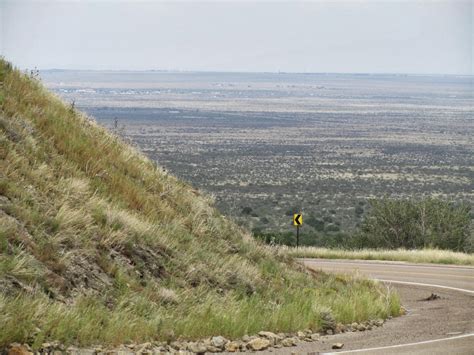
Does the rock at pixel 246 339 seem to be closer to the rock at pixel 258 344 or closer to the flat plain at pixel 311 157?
the rock at pixel 258 344

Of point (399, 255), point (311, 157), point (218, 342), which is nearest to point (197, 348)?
point (218, 342)

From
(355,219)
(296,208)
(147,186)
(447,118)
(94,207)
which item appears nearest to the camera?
(94,207)

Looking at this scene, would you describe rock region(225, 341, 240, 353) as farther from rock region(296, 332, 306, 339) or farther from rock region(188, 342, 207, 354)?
rock region(296, 332, 306, 339)

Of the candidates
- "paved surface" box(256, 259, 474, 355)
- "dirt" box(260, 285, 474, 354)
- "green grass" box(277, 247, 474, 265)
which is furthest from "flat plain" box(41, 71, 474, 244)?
"dirt" box(260, 285, 474, 354)

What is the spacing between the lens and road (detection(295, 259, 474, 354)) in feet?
36.0

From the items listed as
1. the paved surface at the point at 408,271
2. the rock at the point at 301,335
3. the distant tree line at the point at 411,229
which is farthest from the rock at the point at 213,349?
the distant tree line at the point at 411,229

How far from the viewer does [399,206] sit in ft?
131

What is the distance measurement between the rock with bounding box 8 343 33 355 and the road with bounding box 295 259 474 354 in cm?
335

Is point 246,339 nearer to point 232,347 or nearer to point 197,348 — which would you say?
point 232,347

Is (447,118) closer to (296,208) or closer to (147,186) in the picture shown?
(296,208)

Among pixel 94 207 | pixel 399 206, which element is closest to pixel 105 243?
pixel 94 207

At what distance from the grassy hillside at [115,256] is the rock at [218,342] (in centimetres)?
34

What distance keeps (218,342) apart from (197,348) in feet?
1.16

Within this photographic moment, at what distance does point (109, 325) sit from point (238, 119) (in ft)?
516
